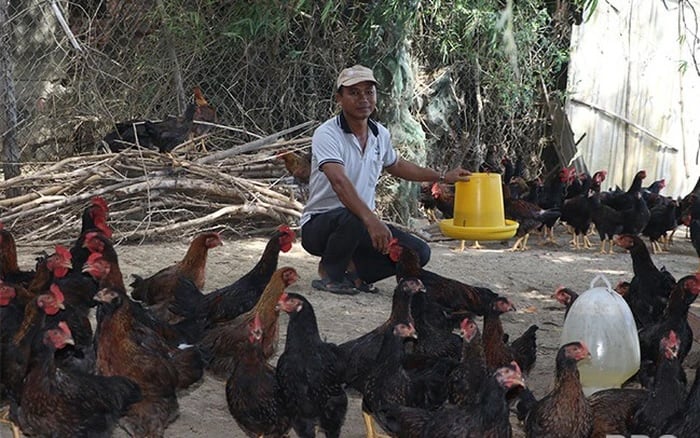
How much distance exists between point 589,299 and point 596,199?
5027mm

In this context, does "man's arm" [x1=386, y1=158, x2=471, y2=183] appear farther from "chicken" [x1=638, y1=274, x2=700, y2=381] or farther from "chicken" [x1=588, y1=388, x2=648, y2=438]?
"chicken" [x1=588, y1=388, x2=648, y2=438]

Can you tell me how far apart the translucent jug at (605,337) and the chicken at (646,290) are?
1.00 metres

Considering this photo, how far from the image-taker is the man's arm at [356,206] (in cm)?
555

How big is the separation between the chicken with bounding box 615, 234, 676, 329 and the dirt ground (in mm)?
343

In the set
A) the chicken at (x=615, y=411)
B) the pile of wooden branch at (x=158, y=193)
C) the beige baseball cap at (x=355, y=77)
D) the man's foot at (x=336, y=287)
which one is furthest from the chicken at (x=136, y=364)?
the pile of wooden branch at (x=158, y=193)

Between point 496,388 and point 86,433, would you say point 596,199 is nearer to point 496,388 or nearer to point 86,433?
point 496,388

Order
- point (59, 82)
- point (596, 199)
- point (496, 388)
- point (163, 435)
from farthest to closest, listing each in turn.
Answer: point (59, 82), point (596, 199), point (163, 435), point (496, 388)

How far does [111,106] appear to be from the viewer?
10.2 meters

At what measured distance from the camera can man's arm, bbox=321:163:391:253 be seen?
555 centimetres

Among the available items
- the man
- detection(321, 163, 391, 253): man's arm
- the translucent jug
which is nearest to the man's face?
the man

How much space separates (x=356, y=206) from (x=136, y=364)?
209cm

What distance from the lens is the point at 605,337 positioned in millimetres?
4391

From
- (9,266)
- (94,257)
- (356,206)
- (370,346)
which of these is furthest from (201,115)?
(370,346)

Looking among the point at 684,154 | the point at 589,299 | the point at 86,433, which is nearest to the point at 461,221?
the point at 589,299
